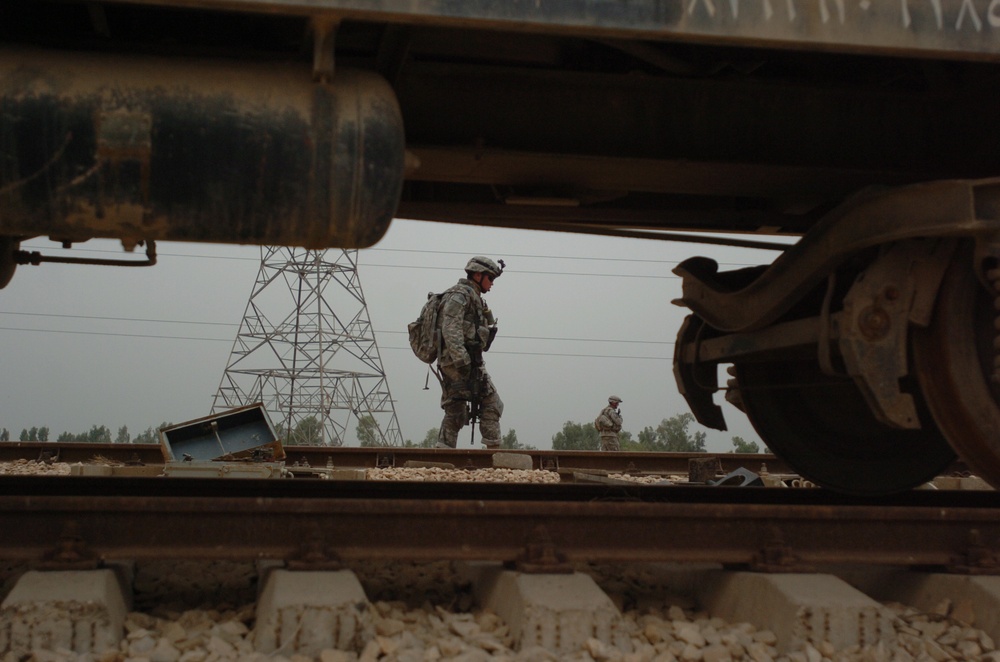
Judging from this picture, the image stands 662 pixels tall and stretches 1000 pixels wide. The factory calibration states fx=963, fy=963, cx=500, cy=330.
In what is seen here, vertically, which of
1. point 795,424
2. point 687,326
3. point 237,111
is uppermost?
point 237,111

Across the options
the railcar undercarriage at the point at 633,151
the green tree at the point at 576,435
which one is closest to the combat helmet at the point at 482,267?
the railcar undercarriage at the point at 633,151

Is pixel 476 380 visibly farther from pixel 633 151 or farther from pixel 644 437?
pixel 644 437

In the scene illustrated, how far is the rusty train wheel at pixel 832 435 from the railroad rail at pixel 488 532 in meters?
0.58

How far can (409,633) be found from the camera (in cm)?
253

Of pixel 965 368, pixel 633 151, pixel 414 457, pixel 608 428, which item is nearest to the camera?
pixel 965 368

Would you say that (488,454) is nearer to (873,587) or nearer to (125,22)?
(873,587)

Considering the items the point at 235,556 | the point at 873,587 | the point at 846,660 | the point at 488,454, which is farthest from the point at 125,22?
the point at 488,454

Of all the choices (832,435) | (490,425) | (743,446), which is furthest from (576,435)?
(832,435)

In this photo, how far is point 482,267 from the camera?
948 centimetres

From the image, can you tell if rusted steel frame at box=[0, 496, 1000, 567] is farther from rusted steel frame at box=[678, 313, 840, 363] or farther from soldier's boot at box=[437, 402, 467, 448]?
soldier's boot at box=[437, 402, 467, 448]

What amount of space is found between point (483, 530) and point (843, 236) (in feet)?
4.91

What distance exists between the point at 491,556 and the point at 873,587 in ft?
4.39

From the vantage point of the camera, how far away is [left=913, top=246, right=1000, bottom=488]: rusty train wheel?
290 centimetres

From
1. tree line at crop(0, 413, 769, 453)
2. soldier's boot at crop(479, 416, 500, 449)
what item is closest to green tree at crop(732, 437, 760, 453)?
tree line at crop(0, 413, 769, 453)
